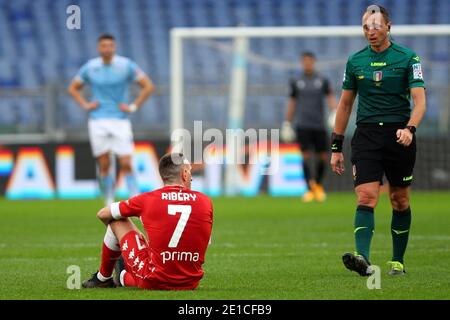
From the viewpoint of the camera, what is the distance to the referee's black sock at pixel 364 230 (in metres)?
8.12

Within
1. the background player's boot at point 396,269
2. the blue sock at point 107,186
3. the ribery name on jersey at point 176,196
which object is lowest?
the blue sock at point 107,186

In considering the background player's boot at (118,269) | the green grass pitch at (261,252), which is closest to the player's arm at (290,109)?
the green grass pitch at (261,252)

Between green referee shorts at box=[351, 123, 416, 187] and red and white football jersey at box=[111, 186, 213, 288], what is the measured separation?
1.74 metres

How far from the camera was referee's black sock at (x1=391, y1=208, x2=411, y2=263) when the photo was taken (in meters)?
8.51

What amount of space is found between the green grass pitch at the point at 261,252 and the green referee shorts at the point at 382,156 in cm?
77

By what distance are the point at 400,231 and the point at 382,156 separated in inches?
26.5

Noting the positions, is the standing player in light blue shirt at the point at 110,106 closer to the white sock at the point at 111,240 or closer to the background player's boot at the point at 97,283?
the background player's boot at the point at 97,283

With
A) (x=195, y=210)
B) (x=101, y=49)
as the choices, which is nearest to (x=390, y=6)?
(x=101, y=49)

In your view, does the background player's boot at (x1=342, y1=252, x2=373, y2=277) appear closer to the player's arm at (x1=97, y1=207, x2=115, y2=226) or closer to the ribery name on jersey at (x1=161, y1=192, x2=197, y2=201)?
the ribery name on jersey at (x1=161, y1=192, x2=197, y2=201)

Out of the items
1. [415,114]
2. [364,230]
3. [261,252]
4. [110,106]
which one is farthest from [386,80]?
[110,106]

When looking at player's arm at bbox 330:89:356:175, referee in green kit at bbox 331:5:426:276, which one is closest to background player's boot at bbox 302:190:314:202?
player's arm at bbox 330:89:356:175

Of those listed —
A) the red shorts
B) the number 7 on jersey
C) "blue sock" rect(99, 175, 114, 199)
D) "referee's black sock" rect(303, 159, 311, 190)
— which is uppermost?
the number 7 on jersey

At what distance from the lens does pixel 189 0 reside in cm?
2741
